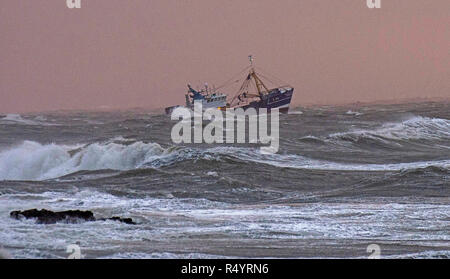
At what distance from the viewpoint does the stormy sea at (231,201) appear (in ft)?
33.5

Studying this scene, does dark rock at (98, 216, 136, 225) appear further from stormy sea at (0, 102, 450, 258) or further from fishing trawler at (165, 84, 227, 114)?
fishing trawler at (165, 84, 227, 114)

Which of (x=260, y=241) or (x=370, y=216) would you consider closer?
(x=260, y=241)

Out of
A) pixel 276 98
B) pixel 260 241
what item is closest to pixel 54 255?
pixel 260 241

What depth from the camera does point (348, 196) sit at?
1772cm

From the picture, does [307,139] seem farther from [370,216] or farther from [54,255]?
[54,255]

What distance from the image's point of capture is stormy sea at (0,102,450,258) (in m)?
10.2

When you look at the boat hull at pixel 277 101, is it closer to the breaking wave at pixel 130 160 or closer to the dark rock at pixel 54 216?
the breaking wave at pixel 130 160

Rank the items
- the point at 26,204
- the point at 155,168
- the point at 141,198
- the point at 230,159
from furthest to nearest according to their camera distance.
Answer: the point at 230,159 < the point at 155,168 < the point at 141,198 < the point at 26,204

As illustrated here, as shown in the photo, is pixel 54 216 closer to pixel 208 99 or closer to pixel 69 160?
pixel 69 160

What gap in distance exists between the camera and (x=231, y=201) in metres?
16.9

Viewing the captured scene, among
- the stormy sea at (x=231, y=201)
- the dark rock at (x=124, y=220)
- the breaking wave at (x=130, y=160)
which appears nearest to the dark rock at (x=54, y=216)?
the stormy sea at (x=231, y=201)
